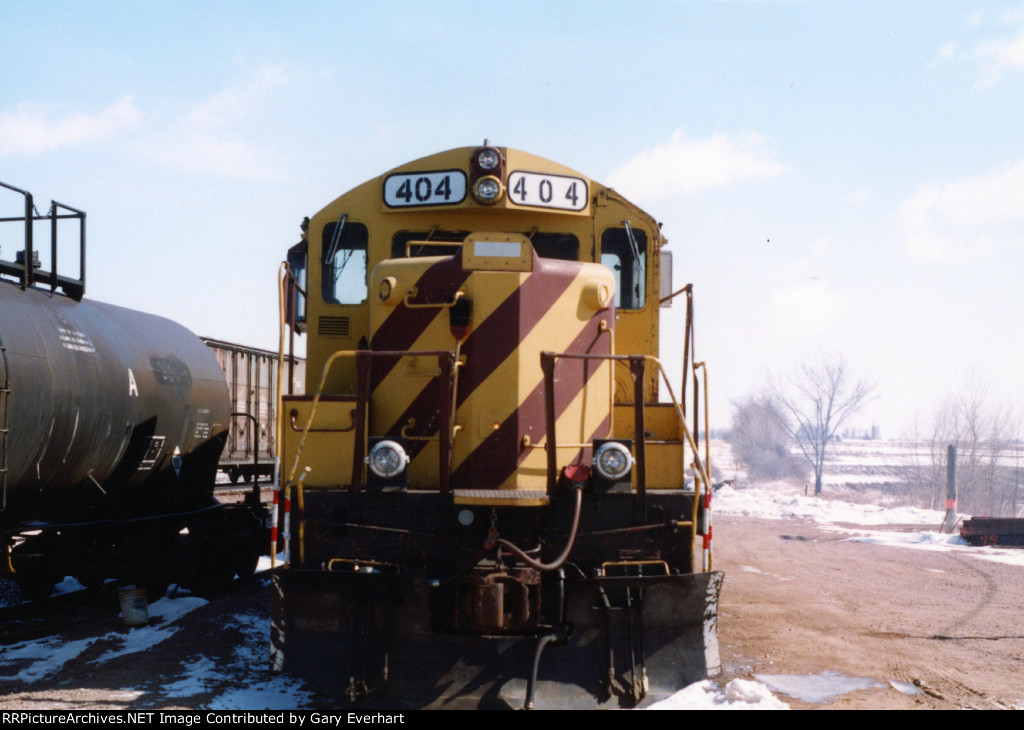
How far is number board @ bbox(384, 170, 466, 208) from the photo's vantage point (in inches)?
261

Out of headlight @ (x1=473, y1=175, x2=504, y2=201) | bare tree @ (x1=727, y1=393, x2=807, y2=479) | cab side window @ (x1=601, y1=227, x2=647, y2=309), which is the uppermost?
headlight @ (x1=473, y1=175, x2=504, y2=201)

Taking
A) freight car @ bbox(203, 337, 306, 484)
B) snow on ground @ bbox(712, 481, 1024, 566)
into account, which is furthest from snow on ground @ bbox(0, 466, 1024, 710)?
snow on ground @ bbox(712, 481, 1024, 566)

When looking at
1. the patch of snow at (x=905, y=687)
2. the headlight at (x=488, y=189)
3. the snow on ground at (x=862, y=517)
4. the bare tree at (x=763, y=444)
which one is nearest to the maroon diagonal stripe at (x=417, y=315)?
the headlight at (x=488, y=189)

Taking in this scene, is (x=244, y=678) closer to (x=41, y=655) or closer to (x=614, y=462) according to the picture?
(x=41, y=655)

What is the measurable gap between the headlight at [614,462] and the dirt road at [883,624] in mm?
1806

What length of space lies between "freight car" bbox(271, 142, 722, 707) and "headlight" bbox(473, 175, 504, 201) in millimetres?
15

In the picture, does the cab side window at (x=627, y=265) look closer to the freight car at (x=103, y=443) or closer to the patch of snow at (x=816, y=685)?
the patch of snow at (x=816, y=685)

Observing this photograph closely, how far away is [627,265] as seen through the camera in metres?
6.91

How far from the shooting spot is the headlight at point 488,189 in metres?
6.49

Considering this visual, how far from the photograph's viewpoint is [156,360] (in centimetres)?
913

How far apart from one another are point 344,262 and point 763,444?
6402cm

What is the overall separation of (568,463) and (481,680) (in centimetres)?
152

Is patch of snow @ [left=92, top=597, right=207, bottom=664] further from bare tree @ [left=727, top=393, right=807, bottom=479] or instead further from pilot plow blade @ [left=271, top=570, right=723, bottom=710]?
bare tree @ [left=727, top=393, right=807, bottom=479]
